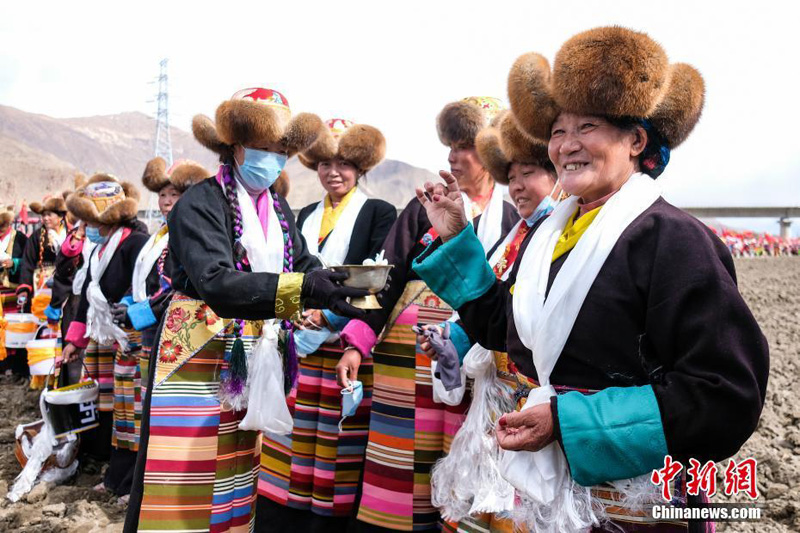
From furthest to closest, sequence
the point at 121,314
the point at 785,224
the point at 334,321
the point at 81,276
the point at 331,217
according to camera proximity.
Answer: the point at 785,224
the point at 81,276
the point at 121,314
the point at 331,217
the point at 334,321

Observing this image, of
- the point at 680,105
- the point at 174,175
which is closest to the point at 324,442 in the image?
the point at 174,175

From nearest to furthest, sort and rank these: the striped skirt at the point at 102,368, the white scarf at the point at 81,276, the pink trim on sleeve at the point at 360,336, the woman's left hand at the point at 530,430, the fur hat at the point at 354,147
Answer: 1. the woman's left hand at the point at 530,430
2. the pink trim on sleeve at the point at 360,336
3. the fur hat at the point at 354,147
4. the striped skirt at the point at 102,368
5. the white scarf at the point at 81,276

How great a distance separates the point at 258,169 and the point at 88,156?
124 m

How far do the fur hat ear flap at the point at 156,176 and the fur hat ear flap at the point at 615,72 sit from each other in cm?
416

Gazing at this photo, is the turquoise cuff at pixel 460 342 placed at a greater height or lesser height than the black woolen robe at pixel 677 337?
lesser

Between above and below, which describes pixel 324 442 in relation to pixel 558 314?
below

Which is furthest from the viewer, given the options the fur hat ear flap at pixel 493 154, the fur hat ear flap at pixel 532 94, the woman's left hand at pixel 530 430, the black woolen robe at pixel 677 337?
the fur hat ear flap at pixel 493 154

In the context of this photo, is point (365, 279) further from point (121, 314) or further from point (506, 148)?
point (121, 314)

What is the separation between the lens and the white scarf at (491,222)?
3329 mm

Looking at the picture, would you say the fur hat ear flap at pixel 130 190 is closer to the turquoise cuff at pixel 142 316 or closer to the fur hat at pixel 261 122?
the turquoise cuff at pixel 142 316

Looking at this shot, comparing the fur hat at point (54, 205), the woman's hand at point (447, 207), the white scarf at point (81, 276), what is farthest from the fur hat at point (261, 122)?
the fur hat at point (54, 205)

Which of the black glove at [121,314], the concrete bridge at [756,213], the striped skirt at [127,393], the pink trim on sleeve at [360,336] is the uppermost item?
the concrete bridge at [756,213]

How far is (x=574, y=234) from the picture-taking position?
1916 mm

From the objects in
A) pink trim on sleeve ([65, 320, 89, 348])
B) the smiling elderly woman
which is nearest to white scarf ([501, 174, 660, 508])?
the smiling elderly woman
